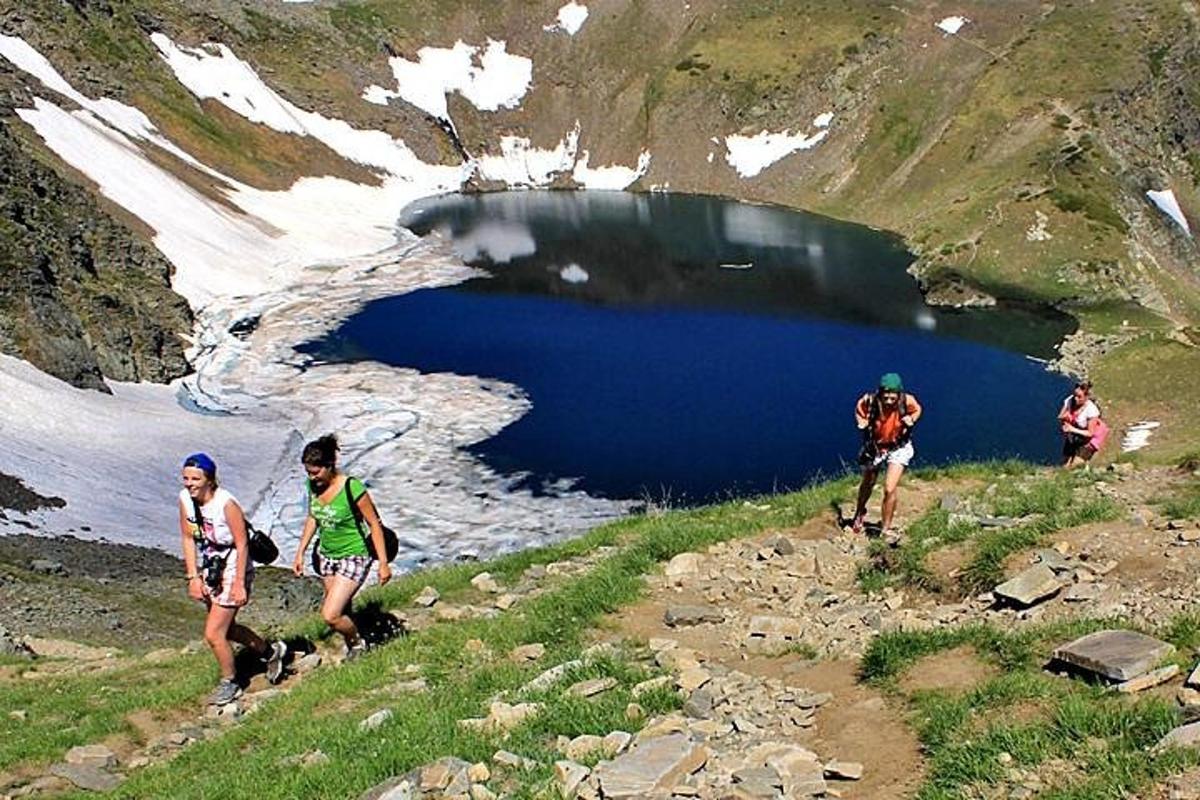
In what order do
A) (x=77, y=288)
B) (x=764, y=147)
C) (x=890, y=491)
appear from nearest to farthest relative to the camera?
(x=890, y=491) → (x=77, y=288) → (x=764, y=147)

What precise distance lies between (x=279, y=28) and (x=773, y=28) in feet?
215

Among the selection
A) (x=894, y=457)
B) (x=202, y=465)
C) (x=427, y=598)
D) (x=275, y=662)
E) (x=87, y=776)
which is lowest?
(x=87, y=776)

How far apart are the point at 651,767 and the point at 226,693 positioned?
7.89 m

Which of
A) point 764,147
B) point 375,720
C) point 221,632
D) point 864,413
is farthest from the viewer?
point 764,147

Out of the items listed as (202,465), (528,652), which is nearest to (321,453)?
(202,465)

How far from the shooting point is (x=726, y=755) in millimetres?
9000

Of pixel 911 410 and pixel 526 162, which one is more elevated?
pixel 526 162

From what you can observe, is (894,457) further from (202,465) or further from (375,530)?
(202,465)

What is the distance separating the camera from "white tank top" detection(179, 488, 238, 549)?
13.5 meters

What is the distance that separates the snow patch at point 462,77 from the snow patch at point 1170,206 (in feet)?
281

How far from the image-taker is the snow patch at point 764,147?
134m

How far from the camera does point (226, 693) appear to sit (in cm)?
1440

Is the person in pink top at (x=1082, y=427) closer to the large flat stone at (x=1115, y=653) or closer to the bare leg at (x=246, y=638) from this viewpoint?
the large flat stone at (x=1115, y=653)

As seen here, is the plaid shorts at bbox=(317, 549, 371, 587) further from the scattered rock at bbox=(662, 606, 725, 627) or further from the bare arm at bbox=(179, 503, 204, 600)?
the scattered rock at bbox=(662, 606, 725, 627)
